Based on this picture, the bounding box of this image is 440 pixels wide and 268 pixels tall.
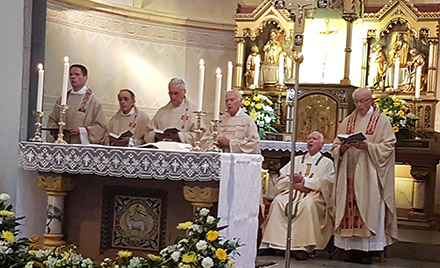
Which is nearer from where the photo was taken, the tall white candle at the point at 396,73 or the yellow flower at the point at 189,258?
the yellow flower at the point at 189,258

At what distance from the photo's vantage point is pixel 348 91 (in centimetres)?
871

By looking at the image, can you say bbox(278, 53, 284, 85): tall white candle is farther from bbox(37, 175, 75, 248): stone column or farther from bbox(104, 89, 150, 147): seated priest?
bbox(37, 175, 75, 248): stone column

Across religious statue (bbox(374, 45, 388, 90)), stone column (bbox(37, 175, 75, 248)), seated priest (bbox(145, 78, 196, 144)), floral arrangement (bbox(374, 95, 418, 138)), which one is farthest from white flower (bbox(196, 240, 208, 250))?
religious statue (bbox(374, 45, 388, 90))

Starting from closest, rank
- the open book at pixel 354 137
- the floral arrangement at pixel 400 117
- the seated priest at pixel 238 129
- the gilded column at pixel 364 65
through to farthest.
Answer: the seated priest at pixel 238 129, the open book at pixel 354 137, the floral arrangement at pixel 400 117, the gilded column at pixel 364 65

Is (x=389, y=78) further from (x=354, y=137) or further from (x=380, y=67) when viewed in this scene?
(x=354, y=137)

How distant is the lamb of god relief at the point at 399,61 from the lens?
8.76 m

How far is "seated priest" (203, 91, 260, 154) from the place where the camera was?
22.0ft

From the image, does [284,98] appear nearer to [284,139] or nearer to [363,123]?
[284,139]

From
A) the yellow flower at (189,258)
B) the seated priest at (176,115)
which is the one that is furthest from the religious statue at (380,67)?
the yellow flower at (189,258)

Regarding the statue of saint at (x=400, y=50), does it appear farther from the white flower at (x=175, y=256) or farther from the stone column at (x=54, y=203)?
the white flower at (x=175, y=256)

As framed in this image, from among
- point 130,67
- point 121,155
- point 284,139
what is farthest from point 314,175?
point 130,67

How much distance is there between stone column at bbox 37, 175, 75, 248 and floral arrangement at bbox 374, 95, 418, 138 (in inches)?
164

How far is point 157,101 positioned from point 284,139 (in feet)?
6.95

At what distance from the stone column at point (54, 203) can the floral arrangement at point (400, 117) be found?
418cm
